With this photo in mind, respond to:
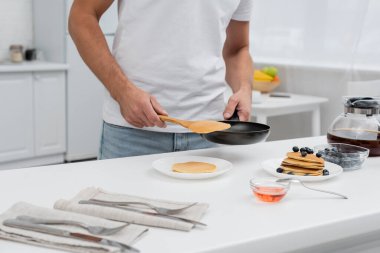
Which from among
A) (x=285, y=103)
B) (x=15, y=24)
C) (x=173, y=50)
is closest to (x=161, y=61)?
(x=173, y=50)

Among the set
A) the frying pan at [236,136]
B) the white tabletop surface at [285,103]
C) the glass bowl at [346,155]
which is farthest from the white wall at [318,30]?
the frying pan at [236,136]

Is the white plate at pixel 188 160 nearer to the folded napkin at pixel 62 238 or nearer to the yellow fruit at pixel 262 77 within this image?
the folded napkin at pixel 62 238

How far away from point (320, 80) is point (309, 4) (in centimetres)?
49

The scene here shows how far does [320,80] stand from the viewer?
368cm

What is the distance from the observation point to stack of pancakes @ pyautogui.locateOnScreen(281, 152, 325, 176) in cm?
130

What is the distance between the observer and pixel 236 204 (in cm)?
111

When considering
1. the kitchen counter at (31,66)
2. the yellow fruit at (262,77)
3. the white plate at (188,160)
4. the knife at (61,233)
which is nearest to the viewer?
the knife at (61,233)

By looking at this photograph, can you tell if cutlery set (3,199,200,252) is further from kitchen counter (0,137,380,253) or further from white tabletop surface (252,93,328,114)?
white tabletop surface (252,93,328,114)

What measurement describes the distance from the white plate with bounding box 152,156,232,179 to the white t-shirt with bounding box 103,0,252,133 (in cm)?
20

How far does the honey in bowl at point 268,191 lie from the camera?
1112 mm

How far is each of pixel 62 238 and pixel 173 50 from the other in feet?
2.68

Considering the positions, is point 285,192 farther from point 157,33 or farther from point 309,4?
point 309,4

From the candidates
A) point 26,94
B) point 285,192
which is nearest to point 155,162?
point 285,192

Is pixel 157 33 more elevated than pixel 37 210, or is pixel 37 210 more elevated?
Result: pixel 157 33
